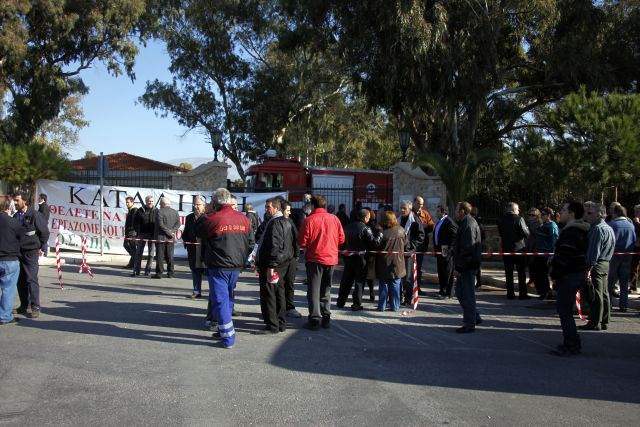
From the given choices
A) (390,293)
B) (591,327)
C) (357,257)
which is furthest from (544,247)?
(357,257)

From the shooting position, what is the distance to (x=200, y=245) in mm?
9930

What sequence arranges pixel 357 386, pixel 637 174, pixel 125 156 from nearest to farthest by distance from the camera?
1. pixel 357 386
2. pixel 637 174
3. pixel 125 156

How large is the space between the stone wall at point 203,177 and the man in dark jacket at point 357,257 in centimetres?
1024

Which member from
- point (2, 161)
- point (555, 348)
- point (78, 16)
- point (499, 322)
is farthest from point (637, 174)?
point (78, 16)

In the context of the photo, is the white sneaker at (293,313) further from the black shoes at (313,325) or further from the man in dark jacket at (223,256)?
the man in dark jacket at (223,256)

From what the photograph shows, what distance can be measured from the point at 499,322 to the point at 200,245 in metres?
4.98

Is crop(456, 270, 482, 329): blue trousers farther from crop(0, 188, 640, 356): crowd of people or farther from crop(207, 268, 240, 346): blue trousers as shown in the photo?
crop(207, 268, 240, 346): blue trousers

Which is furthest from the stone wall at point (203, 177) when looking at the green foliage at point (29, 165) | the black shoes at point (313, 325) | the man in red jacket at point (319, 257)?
the black shoes at point (313, 325)

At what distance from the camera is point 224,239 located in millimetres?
7078

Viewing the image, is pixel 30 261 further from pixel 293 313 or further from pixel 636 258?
pixel 636 258

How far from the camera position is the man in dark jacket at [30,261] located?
837 cm

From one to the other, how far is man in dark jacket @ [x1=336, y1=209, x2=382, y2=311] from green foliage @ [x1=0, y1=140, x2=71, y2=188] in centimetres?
1156

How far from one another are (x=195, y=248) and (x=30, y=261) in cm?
333

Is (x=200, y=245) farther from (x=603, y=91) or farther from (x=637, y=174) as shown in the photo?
(x=603, y=91)
